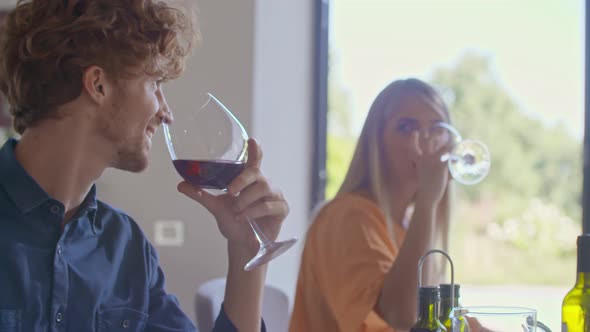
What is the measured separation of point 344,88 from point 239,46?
0.58 meters

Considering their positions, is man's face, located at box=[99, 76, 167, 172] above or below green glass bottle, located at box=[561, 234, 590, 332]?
above

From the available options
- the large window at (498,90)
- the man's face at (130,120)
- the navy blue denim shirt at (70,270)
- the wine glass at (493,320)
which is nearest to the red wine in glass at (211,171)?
the man's face at (130,120)

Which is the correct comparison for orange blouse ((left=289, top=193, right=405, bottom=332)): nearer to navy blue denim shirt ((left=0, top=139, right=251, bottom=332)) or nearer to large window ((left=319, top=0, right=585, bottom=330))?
navy blue denim shirt ((left=0, top=139, right=251, bottom=332))

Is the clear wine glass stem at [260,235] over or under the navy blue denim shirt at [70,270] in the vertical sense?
over

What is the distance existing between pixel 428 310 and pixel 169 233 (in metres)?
2.02

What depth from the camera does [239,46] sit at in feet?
9.79

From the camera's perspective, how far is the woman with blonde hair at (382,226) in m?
1.75

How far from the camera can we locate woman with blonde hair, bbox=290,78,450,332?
175cm

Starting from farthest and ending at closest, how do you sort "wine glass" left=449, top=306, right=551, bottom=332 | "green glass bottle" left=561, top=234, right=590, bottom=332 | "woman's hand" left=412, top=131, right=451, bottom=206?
"woman's hand" left=412, top=131, right=451, bottom=206
"green glass bottle" left=561, top=234, right=590, bottom=332
"wine glass" left=449, top=306, right=551, bottom=332

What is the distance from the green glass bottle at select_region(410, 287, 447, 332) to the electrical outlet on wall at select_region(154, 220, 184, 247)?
78.0 inches

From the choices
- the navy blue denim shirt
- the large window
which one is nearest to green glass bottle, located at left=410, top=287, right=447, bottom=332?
the navy blue denim shirt

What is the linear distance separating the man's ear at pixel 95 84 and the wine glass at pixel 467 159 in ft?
2.57

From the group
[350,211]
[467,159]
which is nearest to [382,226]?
[350,211]

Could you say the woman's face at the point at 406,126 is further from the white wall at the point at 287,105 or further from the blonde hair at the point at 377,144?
the white wall at the point at 287,105
